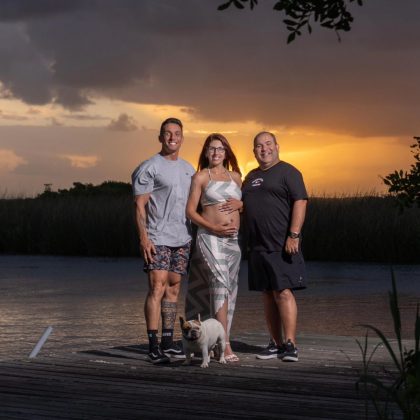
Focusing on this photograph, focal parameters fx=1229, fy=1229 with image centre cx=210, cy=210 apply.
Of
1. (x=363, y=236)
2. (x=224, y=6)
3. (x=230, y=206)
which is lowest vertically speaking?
(x=363, y=236)

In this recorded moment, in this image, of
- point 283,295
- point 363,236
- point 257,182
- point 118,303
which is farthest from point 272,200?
point 363,236

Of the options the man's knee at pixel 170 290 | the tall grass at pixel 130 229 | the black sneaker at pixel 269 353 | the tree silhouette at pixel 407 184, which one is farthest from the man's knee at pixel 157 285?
the tall grass at pixel 130 229

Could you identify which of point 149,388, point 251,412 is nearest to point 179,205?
point 149,388

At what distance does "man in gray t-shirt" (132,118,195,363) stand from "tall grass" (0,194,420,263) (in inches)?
596

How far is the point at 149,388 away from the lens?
26.9 feet

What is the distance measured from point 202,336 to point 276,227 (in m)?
1.06

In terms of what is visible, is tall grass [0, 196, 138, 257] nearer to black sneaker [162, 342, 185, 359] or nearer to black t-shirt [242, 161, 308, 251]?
black sneaker [162, 342, 185, 359]

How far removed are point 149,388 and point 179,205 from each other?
6.04 feet

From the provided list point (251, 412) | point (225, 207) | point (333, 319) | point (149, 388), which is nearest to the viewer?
point (251, 412)

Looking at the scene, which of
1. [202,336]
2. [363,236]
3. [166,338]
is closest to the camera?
[202,336]

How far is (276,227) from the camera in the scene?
9484 millimetres

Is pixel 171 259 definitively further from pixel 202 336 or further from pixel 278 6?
pixel 278 6

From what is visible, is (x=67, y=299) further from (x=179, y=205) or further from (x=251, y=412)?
(x=251, y=412)

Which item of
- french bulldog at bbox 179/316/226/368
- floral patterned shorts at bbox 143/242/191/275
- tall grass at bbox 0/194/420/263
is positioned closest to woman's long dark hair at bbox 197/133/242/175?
floral patterned shorts at bbox 143/242/191/275
